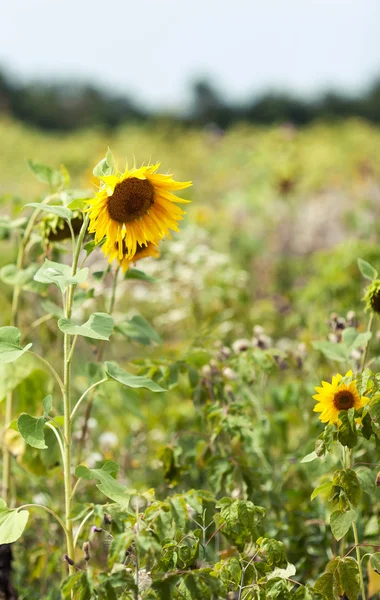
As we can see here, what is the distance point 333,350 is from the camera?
4.74 feet

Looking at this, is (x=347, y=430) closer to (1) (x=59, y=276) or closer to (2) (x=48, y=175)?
(1) (x=59, y=276)

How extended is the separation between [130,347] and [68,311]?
218cm

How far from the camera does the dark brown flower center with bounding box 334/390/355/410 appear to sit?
122cm

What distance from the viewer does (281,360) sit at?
5.99 ft

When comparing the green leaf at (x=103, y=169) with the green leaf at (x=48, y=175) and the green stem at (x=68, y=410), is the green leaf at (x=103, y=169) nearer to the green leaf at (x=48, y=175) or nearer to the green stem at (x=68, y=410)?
the green stem at (x=68, y=410)

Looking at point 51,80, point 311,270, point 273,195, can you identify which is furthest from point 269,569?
point 51,80

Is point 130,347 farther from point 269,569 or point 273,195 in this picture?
point 273,195

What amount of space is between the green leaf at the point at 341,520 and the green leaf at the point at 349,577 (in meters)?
0.04

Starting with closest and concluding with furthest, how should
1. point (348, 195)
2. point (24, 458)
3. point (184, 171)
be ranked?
point (24, 458)
point (348, 195)
point (184, 171)

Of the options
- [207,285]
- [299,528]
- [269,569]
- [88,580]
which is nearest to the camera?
[88,580]

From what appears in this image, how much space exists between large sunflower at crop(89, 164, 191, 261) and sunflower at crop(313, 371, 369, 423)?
1.44 ft

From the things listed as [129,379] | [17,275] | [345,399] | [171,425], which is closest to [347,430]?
[345,399]

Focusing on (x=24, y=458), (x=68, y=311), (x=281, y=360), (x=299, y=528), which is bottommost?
(x=299, y=528)

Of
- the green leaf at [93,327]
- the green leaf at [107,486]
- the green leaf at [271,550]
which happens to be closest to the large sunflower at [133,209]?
the green leaf at [93,327]
